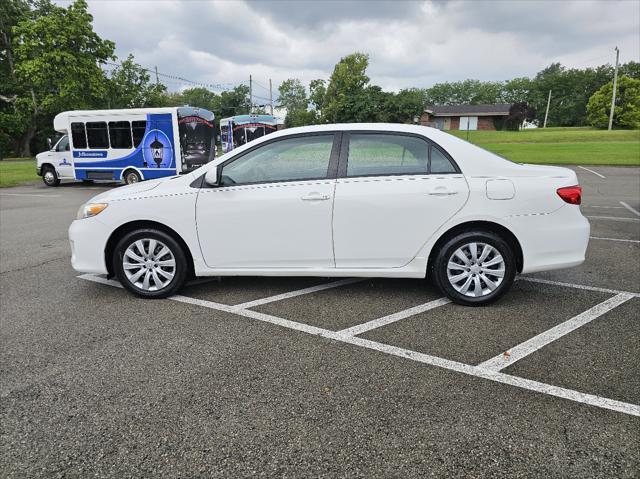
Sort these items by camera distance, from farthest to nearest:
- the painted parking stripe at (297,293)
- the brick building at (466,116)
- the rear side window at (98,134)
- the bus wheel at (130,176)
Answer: the brick building at (466,116) < the bus wheel at (130,176) < the rear side window at (98,134) < the painted parking stripe at (297,293)

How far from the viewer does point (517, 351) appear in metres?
3.21

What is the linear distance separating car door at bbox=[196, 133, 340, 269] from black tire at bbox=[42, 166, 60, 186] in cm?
1534

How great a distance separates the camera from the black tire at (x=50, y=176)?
16500 millimetres

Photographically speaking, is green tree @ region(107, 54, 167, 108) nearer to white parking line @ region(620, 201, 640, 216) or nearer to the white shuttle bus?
Answer: the white shuttle bus

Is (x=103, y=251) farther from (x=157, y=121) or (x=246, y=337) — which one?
(x=157, y=121)

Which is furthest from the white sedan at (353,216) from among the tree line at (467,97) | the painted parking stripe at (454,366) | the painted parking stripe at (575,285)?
the tree line at (467,97)

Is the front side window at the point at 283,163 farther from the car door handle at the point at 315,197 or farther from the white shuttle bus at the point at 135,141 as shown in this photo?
the white shuttle bus at the point at 135,141

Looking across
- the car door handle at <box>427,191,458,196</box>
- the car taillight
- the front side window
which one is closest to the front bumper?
the front side window

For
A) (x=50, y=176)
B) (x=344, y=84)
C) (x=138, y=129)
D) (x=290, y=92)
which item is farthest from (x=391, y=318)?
(x=290, y=92)

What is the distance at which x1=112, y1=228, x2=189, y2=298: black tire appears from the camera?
13.8 ft

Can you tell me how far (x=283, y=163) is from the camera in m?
4.14

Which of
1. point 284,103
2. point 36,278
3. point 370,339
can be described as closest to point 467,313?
point 370,339

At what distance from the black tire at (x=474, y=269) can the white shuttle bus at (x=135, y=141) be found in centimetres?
1181

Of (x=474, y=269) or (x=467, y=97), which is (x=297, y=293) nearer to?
(x=474, y=269)
